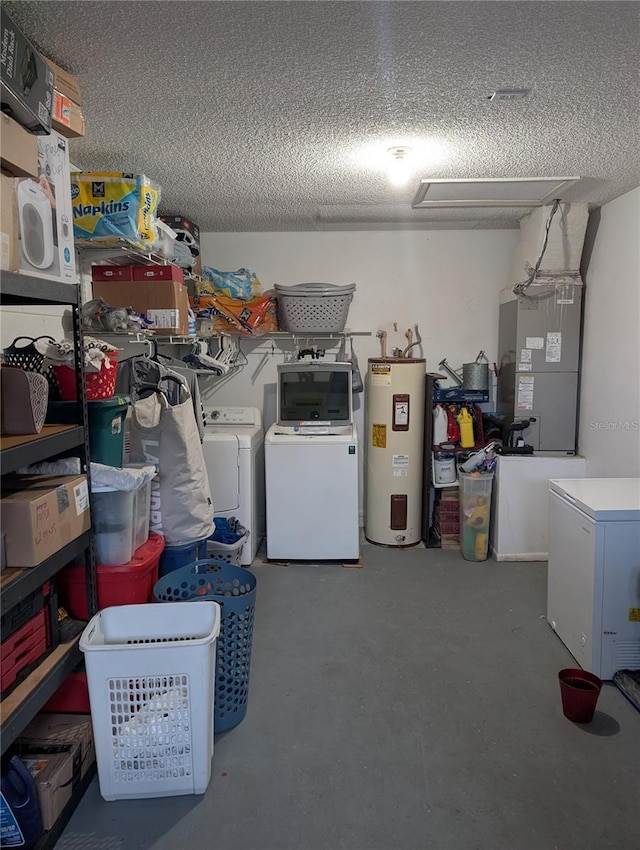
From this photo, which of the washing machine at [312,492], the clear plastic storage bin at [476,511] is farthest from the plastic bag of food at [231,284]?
the clear plastic storage bin at [476,511]

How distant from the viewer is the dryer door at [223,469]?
365cm

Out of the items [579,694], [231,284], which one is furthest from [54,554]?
[231,284]

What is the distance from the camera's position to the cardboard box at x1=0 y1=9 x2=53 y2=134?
1.42 meters

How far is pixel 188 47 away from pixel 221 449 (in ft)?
7.76

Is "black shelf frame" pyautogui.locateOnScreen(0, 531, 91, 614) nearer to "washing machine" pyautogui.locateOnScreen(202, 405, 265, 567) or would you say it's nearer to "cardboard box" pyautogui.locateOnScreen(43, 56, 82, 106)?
"cardboard box" pyautogui.locateOnScreen(43, 56, 82, 106)

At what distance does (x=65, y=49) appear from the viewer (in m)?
1.70

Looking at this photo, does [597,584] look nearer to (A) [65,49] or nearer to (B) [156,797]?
(B) [156,797]

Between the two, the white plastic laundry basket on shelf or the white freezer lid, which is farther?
the white freezer lid

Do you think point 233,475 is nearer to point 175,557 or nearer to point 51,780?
point 175,557

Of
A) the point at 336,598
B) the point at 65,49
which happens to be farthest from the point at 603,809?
the point at 65,49

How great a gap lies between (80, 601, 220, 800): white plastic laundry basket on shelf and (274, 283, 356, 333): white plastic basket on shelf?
8.27 feet

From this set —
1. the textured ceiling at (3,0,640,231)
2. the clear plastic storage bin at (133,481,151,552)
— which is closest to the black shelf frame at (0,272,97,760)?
the clear plastic storage bin at (133,481,151,552)

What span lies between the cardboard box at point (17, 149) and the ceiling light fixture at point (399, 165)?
1.64 meters

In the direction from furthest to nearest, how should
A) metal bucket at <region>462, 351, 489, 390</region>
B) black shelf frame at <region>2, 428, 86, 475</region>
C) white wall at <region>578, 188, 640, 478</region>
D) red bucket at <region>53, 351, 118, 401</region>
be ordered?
1. metal bucket at <region>462, 351, 489, 390</region>
2. white wall at <region>578, 188, 640, 478</region>
3. red bucket at <region>53, 351, 118, 401</region>
4. black shelf frame at <region>2, 428, 86, 475</region>
